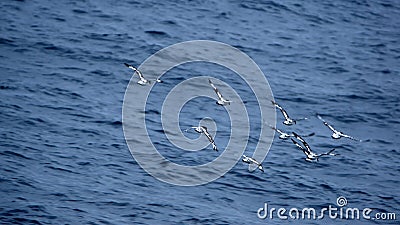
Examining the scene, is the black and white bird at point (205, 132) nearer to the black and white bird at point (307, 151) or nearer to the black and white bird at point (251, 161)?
the black and white bird at point (251, 161)

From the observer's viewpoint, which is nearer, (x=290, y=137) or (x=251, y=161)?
(x=251, y=161)

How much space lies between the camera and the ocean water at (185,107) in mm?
51312

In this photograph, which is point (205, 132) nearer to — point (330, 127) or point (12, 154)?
point (330, 127)

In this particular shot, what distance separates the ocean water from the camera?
51312 millimetres

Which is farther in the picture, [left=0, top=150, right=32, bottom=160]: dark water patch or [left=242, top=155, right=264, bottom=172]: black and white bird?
[left=242, top=155, right=264, bottom=172]: black and white bird

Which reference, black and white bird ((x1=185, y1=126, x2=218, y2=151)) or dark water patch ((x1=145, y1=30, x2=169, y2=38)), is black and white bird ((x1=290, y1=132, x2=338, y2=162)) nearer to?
black and white bird ((x1=185, y1=126, x2=218, y2=151))

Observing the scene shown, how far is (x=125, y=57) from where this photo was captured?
68688mm

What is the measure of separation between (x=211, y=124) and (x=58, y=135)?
29.7ft

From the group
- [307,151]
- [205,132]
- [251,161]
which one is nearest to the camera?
[251,161]

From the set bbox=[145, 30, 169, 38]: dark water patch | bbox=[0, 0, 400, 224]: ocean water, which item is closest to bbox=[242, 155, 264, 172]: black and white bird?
bbox=[0, 0, 400, 224]: ocean water

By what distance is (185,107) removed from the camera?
2464 inches

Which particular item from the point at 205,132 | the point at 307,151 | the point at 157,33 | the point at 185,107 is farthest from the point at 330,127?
the point at 157,33

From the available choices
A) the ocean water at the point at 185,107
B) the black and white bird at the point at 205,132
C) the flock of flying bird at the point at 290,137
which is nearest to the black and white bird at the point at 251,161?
the flock of flying bird at the point at 290,137

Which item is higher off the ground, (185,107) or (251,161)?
(185,107)
